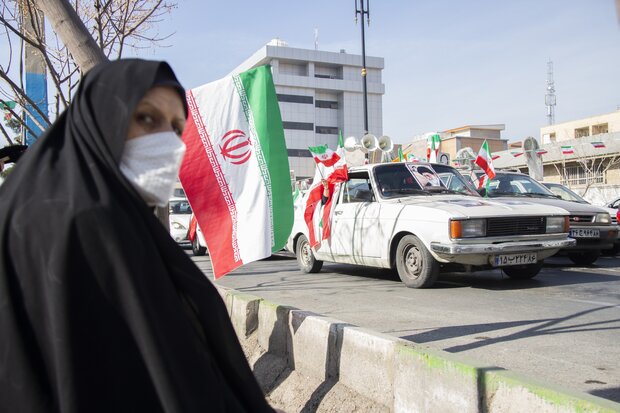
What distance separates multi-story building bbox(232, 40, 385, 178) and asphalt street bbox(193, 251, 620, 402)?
61.9 metres

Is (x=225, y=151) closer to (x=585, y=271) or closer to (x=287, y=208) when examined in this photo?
(x=287, y=208)

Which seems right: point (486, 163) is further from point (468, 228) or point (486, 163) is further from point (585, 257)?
point (468, 228)

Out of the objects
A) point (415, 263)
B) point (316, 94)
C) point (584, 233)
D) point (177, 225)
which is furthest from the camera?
point (316, 94)

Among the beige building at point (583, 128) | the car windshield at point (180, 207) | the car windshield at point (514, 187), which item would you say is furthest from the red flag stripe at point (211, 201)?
the beige building at point (583, 128)

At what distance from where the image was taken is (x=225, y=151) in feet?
14.0

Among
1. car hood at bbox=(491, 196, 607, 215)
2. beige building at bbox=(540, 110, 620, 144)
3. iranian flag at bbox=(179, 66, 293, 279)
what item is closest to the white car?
car hood at bbox=(491, 196, 607, 215)

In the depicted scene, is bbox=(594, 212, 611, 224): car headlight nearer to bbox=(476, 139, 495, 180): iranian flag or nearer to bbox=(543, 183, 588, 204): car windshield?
bbox=(543, 183, 588, 204): car windshield

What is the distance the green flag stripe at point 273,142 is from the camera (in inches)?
170

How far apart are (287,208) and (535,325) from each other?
2.74 meters

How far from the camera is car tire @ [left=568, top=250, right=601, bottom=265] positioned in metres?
10.2

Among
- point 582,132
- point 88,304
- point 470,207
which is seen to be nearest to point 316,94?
point 582,132

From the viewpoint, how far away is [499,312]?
5.87m

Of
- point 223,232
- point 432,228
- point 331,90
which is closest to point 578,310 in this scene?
point 432,228

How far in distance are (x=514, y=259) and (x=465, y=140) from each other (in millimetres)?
56280
